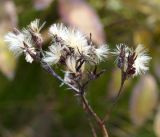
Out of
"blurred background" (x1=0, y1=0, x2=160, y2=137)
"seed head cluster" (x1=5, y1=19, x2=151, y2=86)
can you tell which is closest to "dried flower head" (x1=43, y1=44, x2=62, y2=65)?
"seed head cluster" (x1=5, y1=19, x2=151, y2=86)

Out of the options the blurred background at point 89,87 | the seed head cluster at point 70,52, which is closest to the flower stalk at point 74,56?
the seed head cluster at point 70,52

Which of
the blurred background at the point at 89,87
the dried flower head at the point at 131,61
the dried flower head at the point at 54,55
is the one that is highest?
the blurred background at the point at 89,87

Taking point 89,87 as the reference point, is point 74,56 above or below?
below

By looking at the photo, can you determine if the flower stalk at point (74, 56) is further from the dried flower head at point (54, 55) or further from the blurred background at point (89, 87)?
the blurred background at point (89, 87)

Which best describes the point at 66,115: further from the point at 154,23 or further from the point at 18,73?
the point at 154,23

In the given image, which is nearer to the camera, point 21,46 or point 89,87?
point 21,46

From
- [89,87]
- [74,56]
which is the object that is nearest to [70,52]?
[74,56]

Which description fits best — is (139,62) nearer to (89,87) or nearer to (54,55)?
(54,55)

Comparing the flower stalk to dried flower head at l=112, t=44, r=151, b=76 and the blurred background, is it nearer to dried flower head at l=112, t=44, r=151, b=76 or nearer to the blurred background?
dried flower head at l=112, t=44, r=151, b=76
